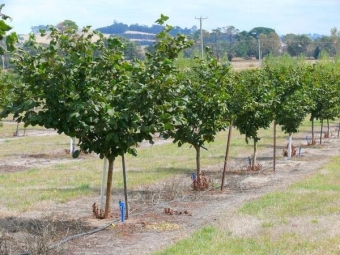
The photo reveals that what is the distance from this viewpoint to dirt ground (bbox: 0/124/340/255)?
11.7m

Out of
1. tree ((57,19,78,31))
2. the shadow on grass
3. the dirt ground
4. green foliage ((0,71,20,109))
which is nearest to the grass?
the dirt ground

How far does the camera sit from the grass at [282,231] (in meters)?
11.1

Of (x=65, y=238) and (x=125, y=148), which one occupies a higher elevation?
(x=125, y=148)

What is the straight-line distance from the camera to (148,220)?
1406 cm

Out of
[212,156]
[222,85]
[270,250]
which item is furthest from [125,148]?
[212,156]

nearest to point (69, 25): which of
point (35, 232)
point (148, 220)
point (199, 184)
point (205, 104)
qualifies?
point (35, 232)

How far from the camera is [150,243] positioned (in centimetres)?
1186

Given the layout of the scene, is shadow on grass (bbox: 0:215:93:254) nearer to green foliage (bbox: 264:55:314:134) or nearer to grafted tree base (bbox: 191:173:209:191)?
grafted tree base (bbox: 191:173:209:191)

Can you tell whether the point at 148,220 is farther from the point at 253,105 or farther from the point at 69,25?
the point at 253,105

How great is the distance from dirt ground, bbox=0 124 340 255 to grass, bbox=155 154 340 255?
12.9 inches

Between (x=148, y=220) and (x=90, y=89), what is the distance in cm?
348

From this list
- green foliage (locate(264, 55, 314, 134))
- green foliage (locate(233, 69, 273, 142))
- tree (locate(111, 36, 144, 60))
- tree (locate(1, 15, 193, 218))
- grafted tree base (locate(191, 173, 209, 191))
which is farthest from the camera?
green foliage (locate(264, 55, 314, 134))

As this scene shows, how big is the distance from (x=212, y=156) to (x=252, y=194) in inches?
424

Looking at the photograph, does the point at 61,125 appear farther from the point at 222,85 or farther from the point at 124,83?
the point at 222,85
